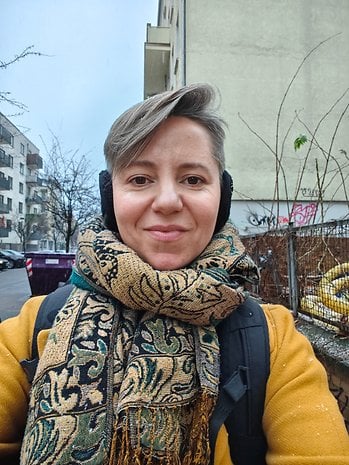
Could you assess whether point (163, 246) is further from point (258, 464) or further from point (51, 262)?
point (51, 262)

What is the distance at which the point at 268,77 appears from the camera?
13055 millimetres

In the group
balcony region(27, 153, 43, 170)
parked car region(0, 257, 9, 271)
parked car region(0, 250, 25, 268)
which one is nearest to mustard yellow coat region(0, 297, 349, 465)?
parked car region(0, 257, 9, 271)

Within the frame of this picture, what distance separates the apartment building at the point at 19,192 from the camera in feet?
126

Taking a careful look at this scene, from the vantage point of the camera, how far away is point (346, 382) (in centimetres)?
193

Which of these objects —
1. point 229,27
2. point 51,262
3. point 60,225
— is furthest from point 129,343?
point 60,225

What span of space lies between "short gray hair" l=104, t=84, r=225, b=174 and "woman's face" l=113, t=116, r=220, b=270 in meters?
0.03

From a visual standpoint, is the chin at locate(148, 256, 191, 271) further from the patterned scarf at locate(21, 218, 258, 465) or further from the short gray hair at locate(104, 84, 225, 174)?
the short gray hair at locate(104, 84, 225, 174)

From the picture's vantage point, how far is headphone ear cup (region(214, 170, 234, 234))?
1.25m

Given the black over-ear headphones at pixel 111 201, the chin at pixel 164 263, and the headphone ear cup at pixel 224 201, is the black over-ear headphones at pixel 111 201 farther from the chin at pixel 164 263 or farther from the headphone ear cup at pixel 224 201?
the chin at pixel 164 263

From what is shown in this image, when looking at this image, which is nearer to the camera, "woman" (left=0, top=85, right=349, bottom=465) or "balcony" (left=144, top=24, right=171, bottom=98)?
"woman" (left=0, top=85, right=349, bottom=465)

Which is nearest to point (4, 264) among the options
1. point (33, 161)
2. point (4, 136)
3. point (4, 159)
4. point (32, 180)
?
point (4, 136)

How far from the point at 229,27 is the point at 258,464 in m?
14.6

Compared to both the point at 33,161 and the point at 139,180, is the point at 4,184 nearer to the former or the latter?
the point at 33,161

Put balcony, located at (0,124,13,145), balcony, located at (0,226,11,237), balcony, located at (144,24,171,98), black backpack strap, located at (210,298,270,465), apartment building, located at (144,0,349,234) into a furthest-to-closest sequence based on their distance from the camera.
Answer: balcony, located at (0,226,11,237), balcony, located at (144,24,171,98), apartment building, located at (144,0,349,234), balcony, located at (0,124,13,145), black backpack strap, located at (210,298,270,465)
